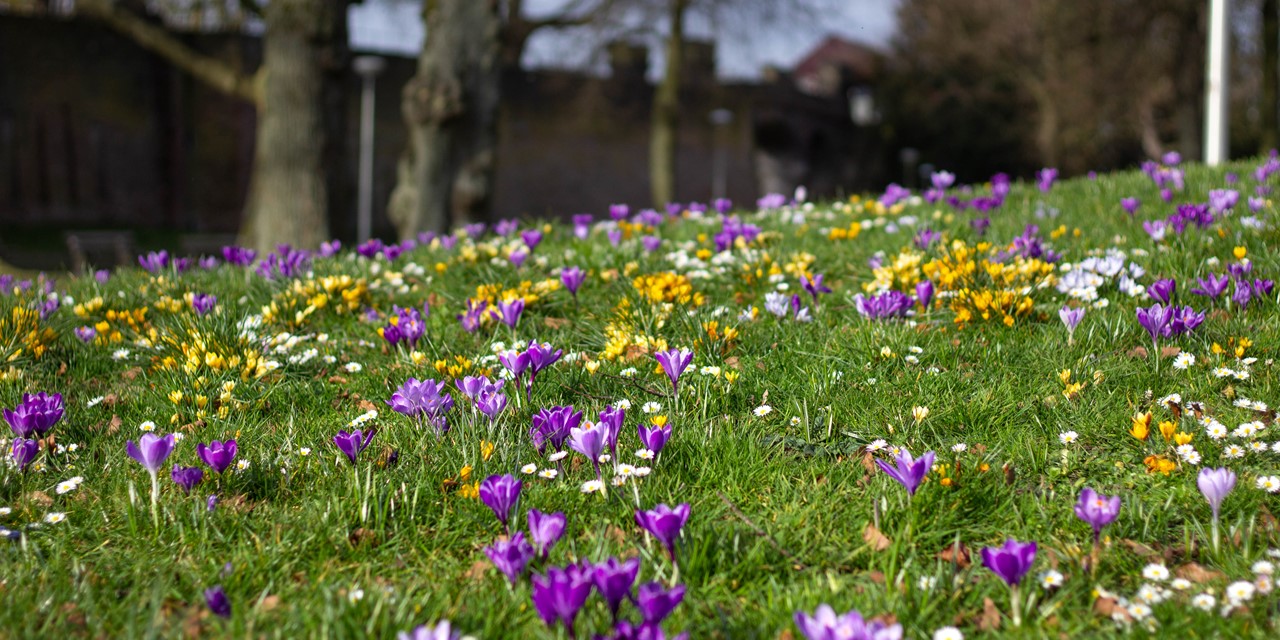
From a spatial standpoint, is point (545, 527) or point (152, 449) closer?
point (545, 527)

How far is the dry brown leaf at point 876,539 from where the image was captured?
2590 millimetres

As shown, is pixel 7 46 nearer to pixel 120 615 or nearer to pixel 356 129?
pixel 356 129

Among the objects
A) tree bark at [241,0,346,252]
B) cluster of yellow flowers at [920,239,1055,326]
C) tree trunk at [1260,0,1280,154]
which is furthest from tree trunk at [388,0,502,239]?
tree trunk at [1260,0,1280,154]

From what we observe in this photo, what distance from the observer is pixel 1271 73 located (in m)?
17.7

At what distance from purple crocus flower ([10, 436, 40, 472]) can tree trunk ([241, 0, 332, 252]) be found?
850cm

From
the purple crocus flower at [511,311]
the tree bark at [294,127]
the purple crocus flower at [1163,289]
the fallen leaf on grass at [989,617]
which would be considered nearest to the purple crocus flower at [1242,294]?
the purple crocus flower at [1163,289]

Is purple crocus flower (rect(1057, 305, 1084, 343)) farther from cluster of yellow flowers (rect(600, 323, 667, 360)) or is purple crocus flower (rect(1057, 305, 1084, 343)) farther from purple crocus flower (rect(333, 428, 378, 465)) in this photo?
purple crocus flower (rect(333, 428, 378, 465))

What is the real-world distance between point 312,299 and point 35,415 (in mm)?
1860

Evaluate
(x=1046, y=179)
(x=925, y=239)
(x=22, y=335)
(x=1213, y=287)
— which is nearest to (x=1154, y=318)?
(x=1213, y=287)

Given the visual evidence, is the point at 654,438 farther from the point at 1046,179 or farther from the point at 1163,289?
the point at 1046,179

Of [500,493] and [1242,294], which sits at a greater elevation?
[1242,294]

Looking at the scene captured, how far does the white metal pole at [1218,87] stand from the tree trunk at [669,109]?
1424 centimetres

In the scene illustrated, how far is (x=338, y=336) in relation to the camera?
4.62m

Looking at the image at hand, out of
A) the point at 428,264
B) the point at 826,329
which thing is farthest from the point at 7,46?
the point at 826,329
